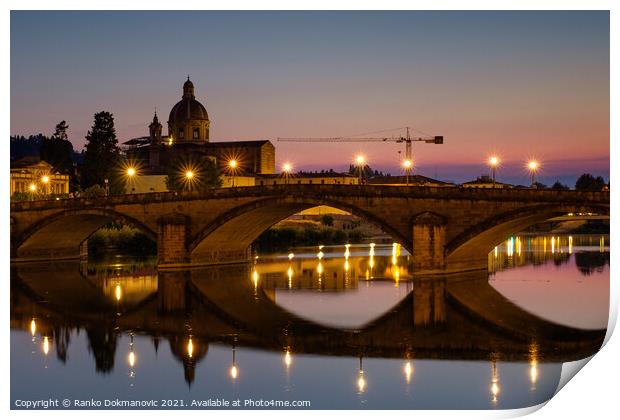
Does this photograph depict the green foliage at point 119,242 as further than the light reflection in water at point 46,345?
Yes

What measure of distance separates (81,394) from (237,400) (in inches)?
161

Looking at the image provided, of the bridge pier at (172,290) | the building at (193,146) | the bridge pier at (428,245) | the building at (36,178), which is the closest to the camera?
the bridge pier at (172,290)

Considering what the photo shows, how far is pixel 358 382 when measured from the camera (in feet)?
72.5

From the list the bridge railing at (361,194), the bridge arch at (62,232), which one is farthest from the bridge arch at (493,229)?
the bridge arch at (62,232)

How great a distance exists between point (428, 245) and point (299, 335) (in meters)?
15.9

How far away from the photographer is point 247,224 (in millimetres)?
54000

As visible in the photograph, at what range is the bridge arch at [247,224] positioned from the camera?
47.2 metres

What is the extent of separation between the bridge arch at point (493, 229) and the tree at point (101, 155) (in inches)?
1911

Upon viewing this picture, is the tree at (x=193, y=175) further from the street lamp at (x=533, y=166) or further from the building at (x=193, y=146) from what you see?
the street lamp at (x=533, y=166)

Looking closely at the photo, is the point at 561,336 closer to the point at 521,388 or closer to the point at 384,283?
the point at 521,388

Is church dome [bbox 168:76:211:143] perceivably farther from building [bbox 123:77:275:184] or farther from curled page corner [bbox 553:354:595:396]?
curled page corner [bbox 553:354:595:396]

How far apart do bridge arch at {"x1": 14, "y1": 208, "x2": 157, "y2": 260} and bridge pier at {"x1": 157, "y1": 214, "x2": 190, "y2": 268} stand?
2.93 m

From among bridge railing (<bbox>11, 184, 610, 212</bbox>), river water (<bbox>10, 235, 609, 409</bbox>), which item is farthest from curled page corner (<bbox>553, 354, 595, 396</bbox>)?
bridge railing (<bbox>11, 184, 610, 212</bbox>)

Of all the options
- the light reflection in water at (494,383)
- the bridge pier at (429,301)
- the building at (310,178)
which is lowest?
the light reflection in water at (494,383)
